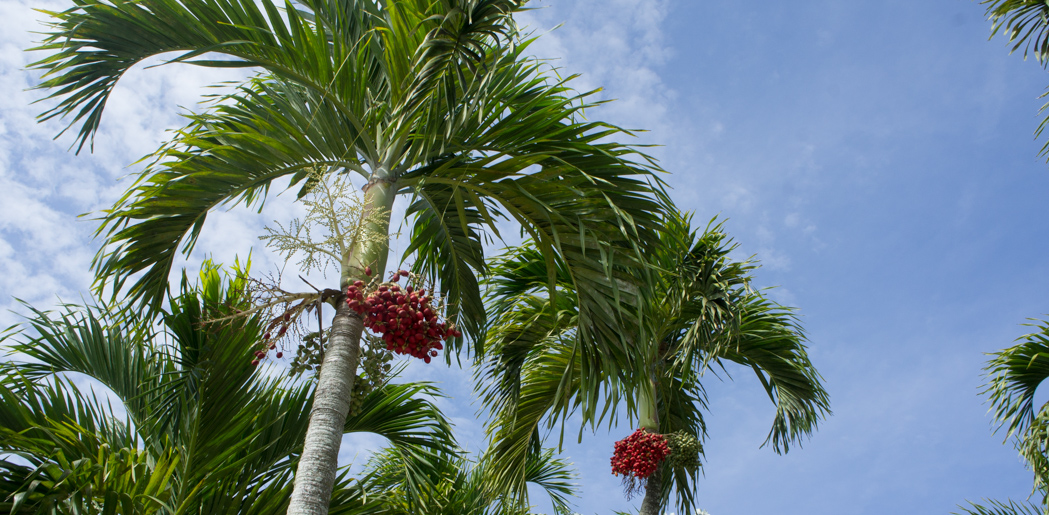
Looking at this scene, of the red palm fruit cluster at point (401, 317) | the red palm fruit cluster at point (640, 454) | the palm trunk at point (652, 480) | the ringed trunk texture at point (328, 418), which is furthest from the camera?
the palm trunk at point (652, 480)

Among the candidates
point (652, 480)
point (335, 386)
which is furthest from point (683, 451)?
point (335, 386)

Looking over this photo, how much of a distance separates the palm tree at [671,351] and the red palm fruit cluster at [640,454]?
7.2 inches

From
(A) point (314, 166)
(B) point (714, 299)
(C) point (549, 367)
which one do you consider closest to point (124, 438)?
(A) point (314, 166)

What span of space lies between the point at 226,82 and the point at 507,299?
350 centimetres

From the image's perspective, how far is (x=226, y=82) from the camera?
14.3 feet

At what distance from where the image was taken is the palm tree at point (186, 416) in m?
A: 3.56

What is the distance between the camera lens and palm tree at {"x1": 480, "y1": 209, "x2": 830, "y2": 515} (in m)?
6.41

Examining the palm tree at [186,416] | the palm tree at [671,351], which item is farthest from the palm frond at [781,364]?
the palm tree at [186,416]

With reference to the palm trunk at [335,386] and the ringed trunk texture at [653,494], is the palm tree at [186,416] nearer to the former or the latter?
the palm trunk at [335,386]

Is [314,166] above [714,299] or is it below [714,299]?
below

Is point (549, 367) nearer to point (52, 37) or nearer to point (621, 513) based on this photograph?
point (621, 513)

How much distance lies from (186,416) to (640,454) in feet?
12.4

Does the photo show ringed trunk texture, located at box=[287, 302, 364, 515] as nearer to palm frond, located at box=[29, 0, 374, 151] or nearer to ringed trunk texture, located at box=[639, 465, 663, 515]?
palm frond, located at box=[29, 0, 374, 151]

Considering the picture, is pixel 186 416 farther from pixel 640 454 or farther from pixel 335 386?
pixel 640 454
